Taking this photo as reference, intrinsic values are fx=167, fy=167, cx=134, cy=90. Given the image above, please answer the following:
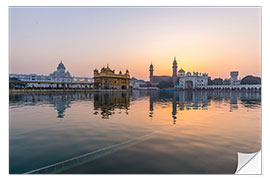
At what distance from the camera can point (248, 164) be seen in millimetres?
5309

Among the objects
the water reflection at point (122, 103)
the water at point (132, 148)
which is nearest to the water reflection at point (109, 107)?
the water reflection at point (122, 103)

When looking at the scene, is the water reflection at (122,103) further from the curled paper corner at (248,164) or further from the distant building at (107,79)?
the distant building at (107,79)

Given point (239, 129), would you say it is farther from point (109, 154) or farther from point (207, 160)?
point (109, 154)

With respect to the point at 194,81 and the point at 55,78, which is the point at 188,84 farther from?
the point at 55,78

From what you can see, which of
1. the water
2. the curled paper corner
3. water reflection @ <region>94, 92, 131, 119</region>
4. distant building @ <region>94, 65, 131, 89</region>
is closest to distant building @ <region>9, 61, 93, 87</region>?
distant building @ <region>94, 65, 131, 89</region>

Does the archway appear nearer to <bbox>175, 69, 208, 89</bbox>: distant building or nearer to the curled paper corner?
<bbox>175, 69, 208, 89</bbox>: distant building

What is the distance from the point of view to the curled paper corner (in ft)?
16.2

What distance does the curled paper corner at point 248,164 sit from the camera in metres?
4.93

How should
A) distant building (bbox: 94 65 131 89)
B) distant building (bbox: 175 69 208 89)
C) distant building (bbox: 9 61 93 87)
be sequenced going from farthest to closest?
distant building (bbox: 175 69 208 89)
distant building (bbox: 9 61 93 87)
distant building (bbox: 94 65 131 89)

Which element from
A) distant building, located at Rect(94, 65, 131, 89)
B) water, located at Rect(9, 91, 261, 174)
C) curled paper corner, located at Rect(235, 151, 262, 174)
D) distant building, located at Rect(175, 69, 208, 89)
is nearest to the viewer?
curled paper corner, located at Rect(235, 151, 262, 174)

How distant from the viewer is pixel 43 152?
256 inches

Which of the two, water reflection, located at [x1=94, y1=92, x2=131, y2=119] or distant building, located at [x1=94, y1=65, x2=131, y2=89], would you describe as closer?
water reflection, located at [x1=94, y1=92, x2=131, y2=119]

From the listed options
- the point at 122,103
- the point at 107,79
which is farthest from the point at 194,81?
the point at 122,103
